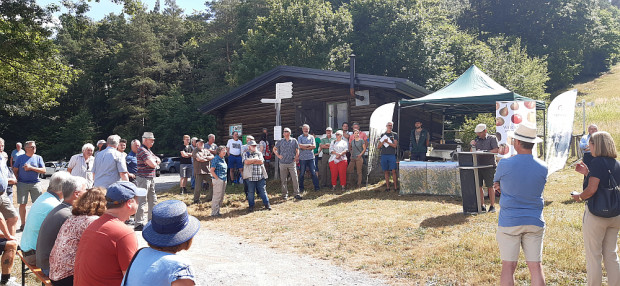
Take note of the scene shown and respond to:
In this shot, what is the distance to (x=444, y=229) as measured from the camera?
7461 millimetres

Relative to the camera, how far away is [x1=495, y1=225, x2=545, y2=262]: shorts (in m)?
3.97

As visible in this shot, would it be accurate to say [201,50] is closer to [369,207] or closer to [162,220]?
[369,207]

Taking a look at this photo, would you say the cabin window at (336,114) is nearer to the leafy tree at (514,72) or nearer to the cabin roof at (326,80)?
the cabin roof at (326,80)

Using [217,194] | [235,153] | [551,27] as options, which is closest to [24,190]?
[217,194]

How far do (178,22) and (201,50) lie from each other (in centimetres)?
475

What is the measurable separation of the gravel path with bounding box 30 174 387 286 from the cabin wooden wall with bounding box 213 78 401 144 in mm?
9834

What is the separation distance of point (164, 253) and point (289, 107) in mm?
16448

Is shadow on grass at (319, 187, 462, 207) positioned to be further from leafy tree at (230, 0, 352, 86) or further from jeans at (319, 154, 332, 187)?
leafy tree at (230, 0, 352, 86)

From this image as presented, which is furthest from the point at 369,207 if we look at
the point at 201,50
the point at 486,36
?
the point at 486,36

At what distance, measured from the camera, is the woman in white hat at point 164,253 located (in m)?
2.29

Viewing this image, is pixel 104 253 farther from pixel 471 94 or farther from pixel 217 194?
pixel 471 94

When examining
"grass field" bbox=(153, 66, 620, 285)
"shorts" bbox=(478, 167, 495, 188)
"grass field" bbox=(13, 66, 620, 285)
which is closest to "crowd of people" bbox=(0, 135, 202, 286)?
"grass field" bbox=(13, 66, 620, 285)

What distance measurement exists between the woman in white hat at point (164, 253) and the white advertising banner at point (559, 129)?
9.51m

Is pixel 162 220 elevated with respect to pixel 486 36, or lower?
lower
